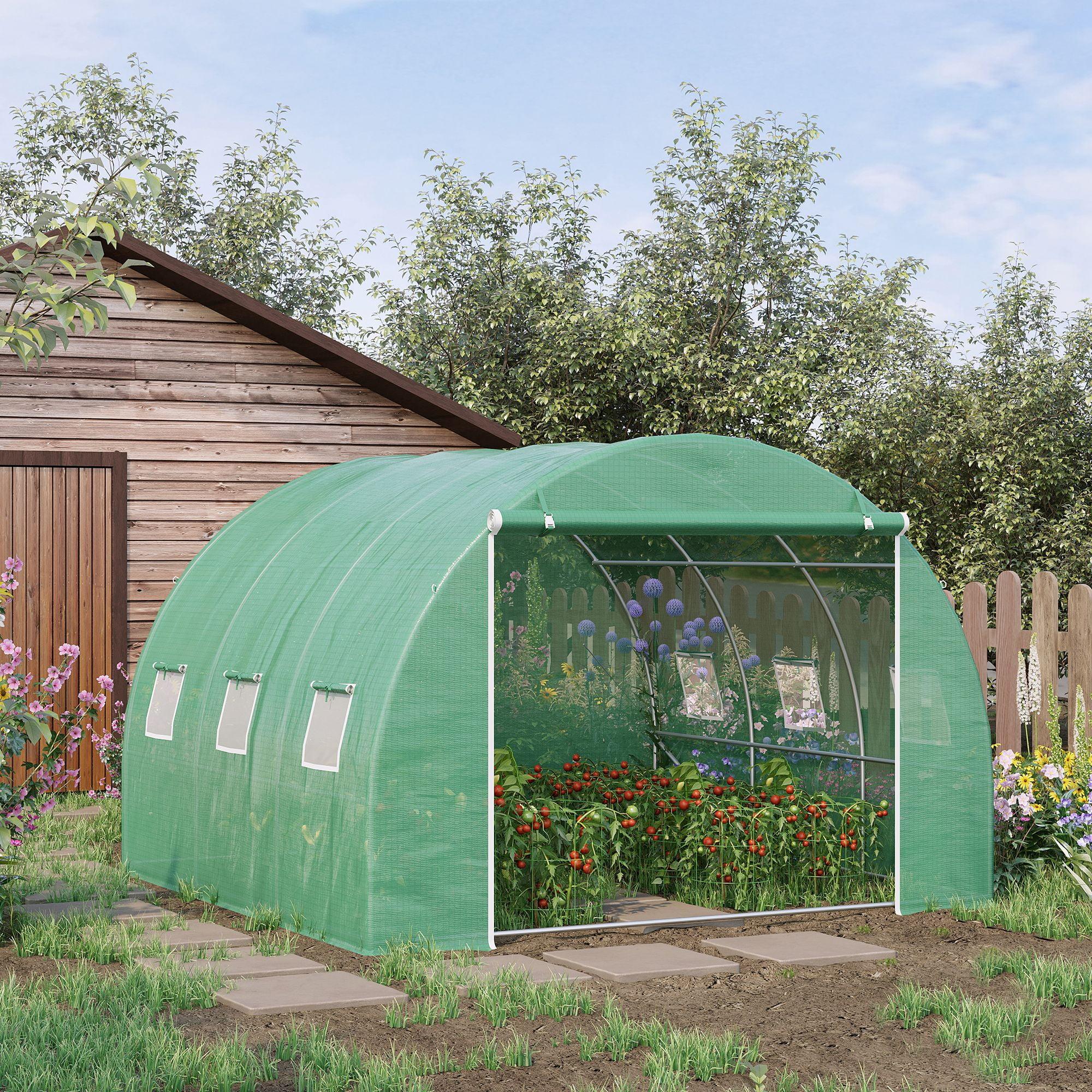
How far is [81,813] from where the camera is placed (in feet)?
34.1

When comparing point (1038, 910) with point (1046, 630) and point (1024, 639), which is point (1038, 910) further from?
point (1024, 639)

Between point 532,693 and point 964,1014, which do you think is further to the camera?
point 532,693

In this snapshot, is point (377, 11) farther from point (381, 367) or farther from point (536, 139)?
point (536, 139)

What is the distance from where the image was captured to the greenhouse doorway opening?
7.26 m

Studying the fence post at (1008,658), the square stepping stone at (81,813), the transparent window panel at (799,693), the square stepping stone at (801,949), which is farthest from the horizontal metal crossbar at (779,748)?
the square stepping stone at (81,813)

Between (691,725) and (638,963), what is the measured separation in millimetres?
3511

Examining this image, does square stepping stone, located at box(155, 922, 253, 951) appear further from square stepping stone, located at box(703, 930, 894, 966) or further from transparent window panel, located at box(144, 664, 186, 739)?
square stepping stone, located at box(703, 930, 894, 966)

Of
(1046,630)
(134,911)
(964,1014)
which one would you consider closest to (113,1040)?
(134,911)

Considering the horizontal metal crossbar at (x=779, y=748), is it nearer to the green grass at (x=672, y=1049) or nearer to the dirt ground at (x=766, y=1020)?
the dirt ground at (x=766, y=1020)

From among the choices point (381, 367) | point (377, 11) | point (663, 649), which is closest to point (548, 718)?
point (663, 649)

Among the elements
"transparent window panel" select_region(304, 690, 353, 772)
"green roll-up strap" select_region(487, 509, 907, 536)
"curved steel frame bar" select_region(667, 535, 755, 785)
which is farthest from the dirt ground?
"curved steel frame bar" select_region(667, 535, 755, 785)

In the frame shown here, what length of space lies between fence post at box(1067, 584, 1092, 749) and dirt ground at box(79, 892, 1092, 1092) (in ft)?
8.03

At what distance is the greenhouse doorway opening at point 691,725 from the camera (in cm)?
726

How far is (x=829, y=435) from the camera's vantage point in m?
18.1
